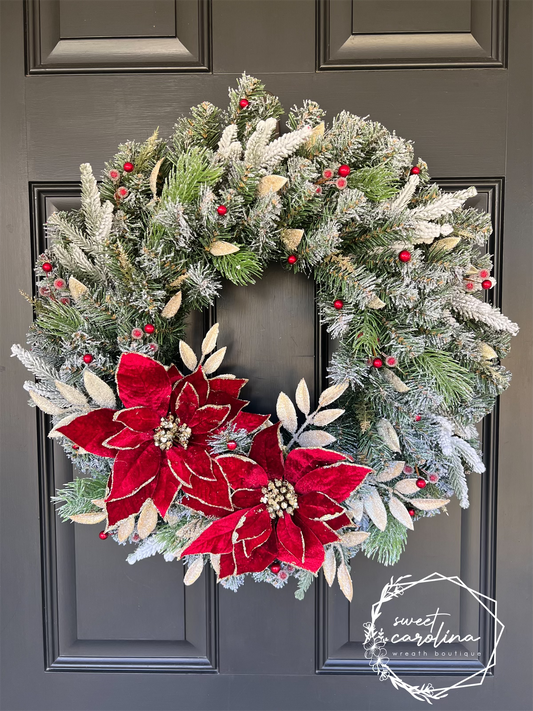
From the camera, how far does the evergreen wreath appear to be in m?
0.51

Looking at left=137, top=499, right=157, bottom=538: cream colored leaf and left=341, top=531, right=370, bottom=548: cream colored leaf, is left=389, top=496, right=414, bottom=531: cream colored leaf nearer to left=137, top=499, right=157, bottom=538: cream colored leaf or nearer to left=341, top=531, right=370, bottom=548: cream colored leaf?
left=341, top=531, right=370, bottom=548: cream colored leaf

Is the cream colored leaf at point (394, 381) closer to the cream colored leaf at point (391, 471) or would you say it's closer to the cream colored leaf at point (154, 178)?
the cream colored leaf at point (391, 471)

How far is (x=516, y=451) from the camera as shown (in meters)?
0.75

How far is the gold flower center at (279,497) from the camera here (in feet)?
1.82

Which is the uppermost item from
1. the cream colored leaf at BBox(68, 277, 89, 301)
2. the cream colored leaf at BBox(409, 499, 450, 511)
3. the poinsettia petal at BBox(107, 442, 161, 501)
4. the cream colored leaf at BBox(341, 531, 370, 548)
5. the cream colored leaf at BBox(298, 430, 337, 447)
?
the cream colored leaf at BBox(68, 277, 89, 301)

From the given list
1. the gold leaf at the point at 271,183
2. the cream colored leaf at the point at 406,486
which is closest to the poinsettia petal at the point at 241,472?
the cream colored leaf at the point at 406,486

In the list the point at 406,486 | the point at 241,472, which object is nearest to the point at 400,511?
the point at 406,486

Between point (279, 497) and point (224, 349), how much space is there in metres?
0.22

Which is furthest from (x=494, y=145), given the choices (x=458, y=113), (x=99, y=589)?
(x=99, y=589)

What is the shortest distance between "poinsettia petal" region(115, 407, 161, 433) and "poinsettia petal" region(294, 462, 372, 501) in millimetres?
219

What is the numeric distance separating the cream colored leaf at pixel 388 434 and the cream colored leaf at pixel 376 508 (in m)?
0.08

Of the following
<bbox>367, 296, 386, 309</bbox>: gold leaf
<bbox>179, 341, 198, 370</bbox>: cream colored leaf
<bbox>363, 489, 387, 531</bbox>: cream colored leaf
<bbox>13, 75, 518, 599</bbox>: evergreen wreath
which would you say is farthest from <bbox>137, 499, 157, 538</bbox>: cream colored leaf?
<bbox>367, 296, 386, 309</bbox>: gold leaf

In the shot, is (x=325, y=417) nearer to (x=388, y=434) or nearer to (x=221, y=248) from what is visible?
(x=388, y=434)

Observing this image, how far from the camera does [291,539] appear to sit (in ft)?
1.78
